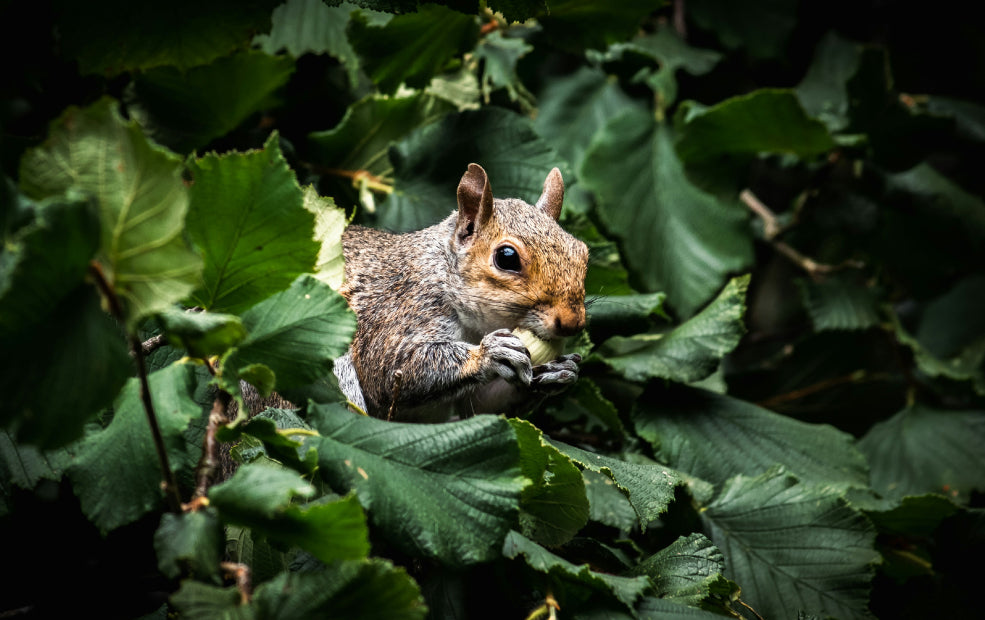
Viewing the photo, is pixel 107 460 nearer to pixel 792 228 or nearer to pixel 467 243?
pixel 467 243

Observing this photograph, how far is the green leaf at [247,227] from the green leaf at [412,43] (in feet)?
2.12

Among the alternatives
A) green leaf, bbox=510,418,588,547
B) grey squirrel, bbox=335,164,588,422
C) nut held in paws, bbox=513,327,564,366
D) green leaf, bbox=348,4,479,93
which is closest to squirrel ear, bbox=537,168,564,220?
grey squirrel, bbox=335,164,588,422

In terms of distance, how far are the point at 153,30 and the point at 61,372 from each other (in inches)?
26.8

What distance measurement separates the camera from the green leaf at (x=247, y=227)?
2.74 ft

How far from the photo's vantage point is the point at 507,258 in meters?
1.21

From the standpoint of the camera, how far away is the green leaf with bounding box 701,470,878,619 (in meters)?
1.23

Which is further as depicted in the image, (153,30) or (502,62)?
(502,62)

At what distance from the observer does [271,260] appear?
87 centimetres

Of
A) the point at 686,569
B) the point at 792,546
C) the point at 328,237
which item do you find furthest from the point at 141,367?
the point at 792,546

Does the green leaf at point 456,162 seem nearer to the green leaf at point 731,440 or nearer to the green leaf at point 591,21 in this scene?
the green leaf at point 591,21

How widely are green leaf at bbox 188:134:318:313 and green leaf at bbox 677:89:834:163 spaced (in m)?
1.16

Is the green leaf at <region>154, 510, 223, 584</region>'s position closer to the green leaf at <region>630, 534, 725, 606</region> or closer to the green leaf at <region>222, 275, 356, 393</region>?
the green leaf at <region>222, 275, 356, 393</region>

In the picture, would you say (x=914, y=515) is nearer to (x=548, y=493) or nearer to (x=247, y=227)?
(x=548, y=493)

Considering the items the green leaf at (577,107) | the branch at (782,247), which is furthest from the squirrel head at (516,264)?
the branch at (782,247)
